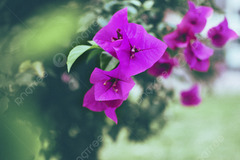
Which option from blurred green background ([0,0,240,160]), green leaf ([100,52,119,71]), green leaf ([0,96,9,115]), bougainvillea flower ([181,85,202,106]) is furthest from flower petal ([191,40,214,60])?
green leaf ([0,96,9,115])

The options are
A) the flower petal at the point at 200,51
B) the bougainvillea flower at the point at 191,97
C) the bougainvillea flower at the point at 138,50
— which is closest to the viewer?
the bougainvillea flower at the point at 138,50

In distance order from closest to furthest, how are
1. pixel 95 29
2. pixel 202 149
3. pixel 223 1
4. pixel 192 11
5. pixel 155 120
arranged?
1. pixel 192 11
2. pixel 95 29
3. pixel 155 120
4. pixel 202 149
5. pixel 223 1

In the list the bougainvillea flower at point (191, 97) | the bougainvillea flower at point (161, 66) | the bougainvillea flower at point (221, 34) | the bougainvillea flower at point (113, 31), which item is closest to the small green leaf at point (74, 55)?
the bougainvillea flower at point (113, 31)

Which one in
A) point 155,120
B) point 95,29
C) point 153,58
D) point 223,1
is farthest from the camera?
point 223,1

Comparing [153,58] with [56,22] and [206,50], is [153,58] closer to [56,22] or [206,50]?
[206,50]

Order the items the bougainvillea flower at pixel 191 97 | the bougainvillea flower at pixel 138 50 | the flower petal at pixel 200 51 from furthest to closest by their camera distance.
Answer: the bougainvillea flower at pixel 191 97
the flower petal at pixel 200 51
the bougainvillea flower at pixel 138 50

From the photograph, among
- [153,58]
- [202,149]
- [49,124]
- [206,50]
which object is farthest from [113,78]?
[202,149]

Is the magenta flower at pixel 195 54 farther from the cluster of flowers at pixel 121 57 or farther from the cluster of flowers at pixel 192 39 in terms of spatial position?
the cluster of flowers at pixel 121 57

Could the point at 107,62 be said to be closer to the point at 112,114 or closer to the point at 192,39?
the point at 112,114
